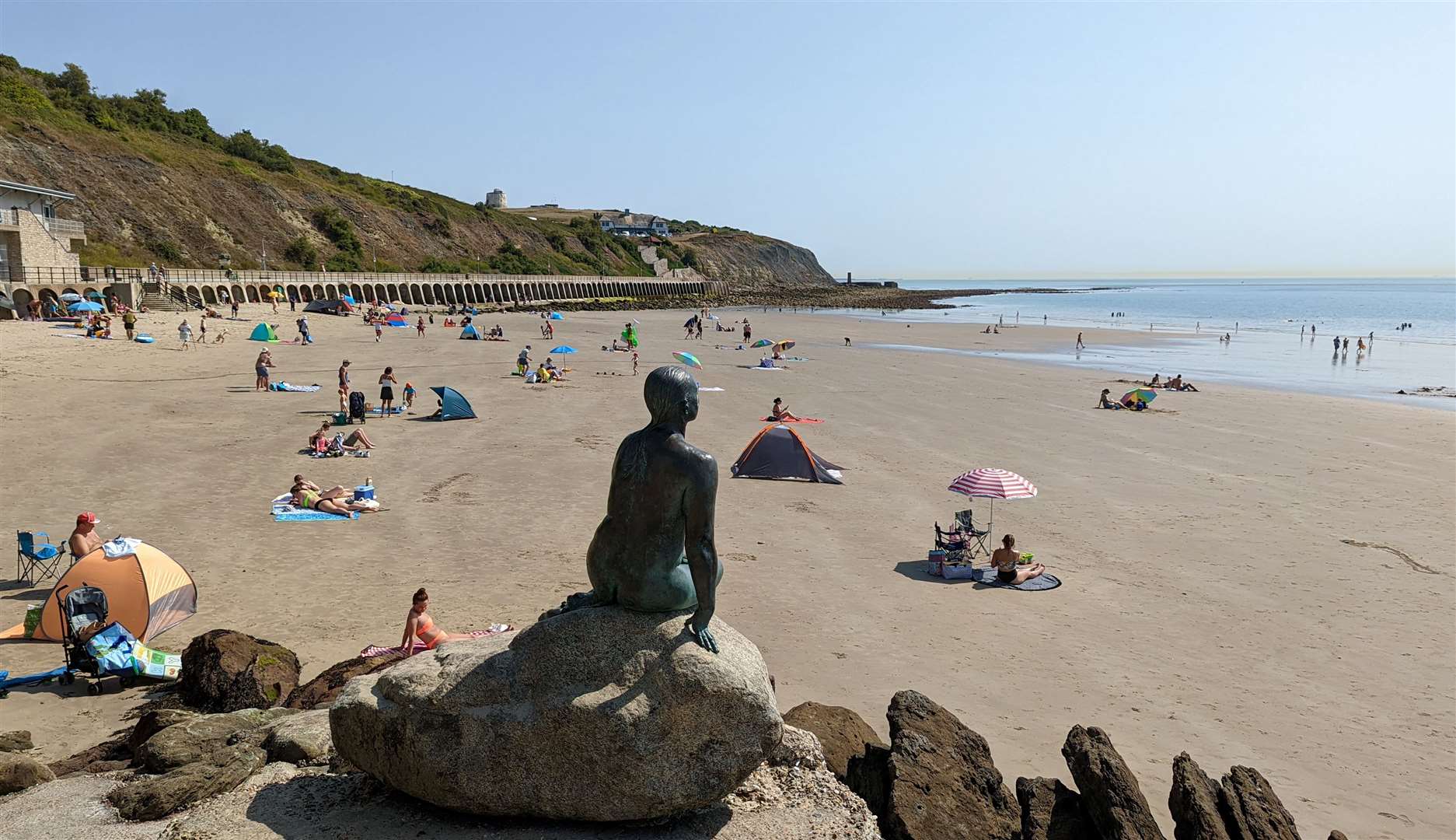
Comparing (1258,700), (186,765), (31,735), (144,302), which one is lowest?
(1258,700)

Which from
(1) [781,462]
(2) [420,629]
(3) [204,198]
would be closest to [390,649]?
(2) [420,629]

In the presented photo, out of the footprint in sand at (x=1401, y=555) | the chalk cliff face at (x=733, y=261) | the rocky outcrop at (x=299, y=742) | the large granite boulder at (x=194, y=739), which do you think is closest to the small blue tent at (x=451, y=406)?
the large granite boulder at (x=194, y=739)

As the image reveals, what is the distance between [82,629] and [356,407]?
14300 mm

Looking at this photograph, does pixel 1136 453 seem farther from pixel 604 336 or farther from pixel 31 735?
pixel 604 336

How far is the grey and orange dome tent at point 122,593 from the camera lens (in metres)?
9.68

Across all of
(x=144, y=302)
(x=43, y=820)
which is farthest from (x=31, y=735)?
(x=144, y=302)

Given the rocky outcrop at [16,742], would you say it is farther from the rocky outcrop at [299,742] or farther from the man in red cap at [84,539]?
the man in red cap at [84,539]

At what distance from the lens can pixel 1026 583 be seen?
42.1ft

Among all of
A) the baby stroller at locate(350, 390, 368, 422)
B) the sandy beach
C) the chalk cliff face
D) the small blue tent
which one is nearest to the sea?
the sandy beach

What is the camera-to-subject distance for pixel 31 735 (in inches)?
307

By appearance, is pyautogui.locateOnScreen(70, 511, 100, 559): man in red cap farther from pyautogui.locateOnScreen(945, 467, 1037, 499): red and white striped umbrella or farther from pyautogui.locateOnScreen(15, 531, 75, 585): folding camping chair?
pyautogui.locateOnScreen(945, 467, 1037, 499): red and white striped umbrella

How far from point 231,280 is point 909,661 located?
60.9 meters

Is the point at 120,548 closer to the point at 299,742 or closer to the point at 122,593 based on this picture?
the point at 122,593

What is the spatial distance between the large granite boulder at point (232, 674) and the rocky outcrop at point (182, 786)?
1.84 m
